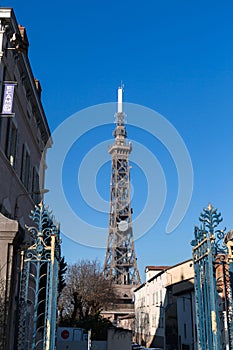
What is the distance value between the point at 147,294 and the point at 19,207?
36.6m

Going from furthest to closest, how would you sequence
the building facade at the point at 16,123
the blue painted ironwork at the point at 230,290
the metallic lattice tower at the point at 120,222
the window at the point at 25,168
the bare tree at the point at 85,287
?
1. the metallic lattice tower at the point at 120,222
2. the bare tree at the point at 85,287
3. the window at the point at 25,168
4. the building facade at the point at 16,123
5. the blue painted ironwork at the point at 230,290

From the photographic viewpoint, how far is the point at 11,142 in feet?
59.9

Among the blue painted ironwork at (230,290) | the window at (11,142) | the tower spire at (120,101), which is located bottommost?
the blue painted ironwork at (230,290)

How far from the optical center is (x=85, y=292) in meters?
46.3

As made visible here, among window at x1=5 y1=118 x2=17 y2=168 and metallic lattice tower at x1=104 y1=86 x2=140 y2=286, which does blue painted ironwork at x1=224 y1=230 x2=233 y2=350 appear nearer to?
window at x1=5 y1=118 x2=17 y2=168

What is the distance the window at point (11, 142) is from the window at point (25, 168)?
6.51 feet

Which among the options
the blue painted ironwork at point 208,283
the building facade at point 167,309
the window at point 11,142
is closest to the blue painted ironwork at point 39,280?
the blue painted ironwork at point 208,283

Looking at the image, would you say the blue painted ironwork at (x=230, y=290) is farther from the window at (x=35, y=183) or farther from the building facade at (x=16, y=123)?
the window at (x=35, y=183)

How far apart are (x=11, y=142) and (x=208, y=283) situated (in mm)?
11990

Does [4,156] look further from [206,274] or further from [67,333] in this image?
[67,333]

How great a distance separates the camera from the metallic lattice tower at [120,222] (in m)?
90.1

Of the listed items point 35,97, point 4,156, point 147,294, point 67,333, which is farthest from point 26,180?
point 147,294

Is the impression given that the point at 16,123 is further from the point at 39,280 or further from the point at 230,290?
the point at 230,290

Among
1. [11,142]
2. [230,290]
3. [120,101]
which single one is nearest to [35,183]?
[11,142]
